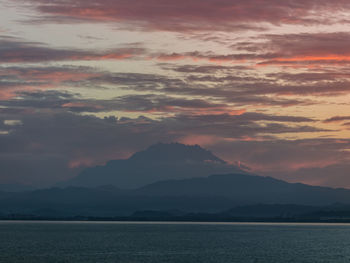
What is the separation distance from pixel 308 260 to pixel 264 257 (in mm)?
12632

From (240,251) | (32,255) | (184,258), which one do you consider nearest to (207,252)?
(240,251)

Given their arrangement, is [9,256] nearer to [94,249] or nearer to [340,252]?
[94,249]

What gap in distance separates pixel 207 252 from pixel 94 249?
34320 mm

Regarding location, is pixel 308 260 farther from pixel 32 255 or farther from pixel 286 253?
pixel 32 255

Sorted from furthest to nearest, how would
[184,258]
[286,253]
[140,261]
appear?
[286,253]
[184,258]
[140,261]

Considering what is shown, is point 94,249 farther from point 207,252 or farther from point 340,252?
point 340,252

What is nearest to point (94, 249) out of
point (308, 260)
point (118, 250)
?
point (118, 250)

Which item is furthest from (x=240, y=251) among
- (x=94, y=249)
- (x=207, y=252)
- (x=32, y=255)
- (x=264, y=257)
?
(x=32, y=255)

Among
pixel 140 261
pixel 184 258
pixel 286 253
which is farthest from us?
pixel 286 253

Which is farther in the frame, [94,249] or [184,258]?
[94,249]

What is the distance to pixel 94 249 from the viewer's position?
198 metres

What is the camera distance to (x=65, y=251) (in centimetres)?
18938

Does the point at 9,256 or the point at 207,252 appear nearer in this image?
the point at 9,256

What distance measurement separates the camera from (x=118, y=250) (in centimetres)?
19300
